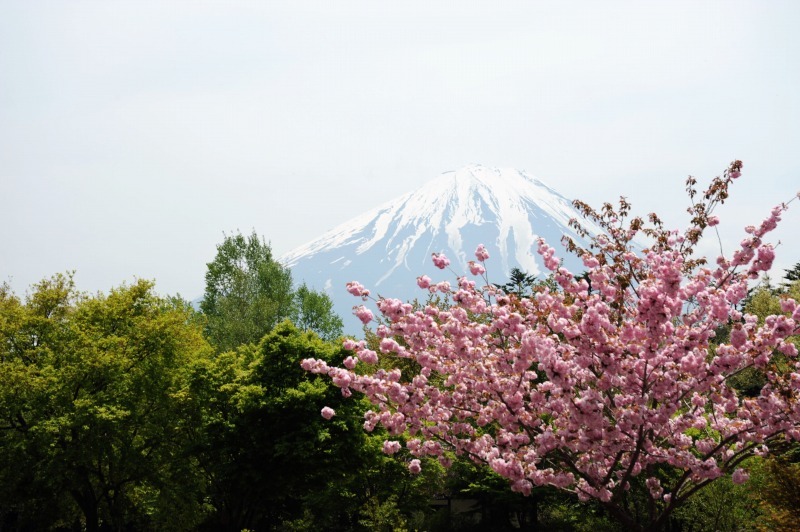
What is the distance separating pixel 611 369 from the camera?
1098 cm

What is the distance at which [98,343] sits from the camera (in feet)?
93.9

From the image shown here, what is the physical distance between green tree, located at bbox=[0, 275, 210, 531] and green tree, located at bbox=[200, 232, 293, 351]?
952 inches

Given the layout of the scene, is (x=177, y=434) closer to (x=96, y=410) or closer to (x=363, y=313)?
(x=96, y=410)

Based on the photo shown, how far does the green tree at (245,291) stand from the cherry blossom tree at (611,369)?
43936 mm

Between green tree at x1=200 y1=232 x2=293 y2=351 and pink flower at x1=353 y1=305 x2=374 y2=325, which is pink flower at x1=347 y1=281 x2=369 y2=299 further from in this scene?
green tree at x1=200 y1=232 x2=293 y2=351

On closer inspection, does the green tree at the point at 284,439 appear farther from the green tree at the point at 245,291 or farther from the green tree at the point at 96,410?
the green tree at the point at 245,291

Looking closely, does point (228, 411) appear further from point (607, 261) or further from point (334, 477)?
point (607, 261)

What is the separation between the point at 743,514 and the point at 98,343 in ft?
87.2

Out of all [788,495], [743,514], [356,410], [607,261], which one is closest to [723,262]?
[607,261]

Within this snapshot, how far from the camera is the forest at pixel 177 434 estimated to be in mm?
27812

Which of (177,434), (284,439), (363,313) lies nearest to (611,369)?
(363,313)

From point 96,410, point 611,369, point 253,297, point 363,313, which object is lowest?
point 611,369

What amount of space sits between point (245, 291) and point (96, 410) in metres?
36.3

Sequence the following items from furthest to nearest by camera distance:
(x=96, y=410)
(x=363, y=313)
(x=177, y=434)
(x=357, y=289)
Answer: (x=177, y=434) < (x=96, y=410) < (x=357, y=289) < (x=363, y=313)
